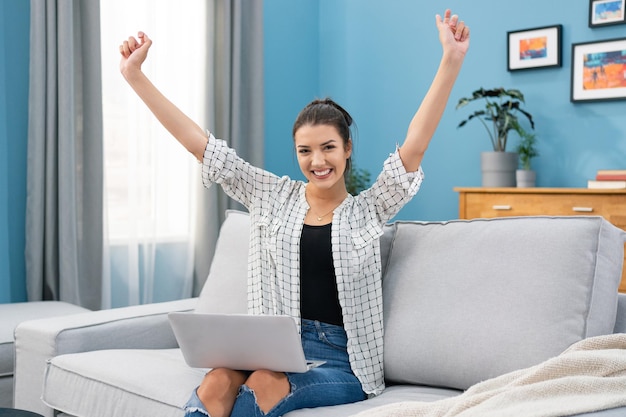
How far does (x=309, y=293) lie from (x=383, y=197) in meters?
0.33

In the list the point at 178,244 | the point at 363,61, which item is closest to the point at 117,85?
the point at 178,244

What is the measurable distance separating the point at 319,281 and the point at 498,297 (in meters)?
0.47

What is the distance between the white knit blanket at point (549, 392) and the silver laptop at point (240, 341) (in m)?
0.26

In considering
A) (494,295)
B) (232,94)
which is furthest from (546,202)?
(494,295)

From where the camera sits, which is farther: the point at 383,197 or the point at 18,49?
the point at 18,49

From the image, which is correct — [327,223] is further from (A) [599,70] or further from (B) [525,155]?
(A) [599,70]

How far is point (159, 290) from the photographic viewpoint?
449 cm

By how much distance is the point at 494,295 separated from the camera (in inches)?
77.3

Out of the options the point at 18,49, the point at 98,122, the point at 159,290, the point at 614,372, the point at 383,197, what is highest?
the point at 18,49

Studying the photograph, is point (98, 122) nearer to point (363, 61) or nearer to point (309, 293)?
point (363, 61)

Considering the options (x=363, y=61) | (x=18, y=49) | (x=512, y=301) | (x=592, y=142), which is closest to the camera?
(x=512, y=301)

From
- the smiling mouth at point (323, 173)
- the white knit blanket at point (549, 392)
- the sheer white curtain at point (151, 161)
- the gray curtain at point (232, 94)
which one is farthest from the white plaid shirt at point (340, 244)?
the gray curtain at point (232, 94)

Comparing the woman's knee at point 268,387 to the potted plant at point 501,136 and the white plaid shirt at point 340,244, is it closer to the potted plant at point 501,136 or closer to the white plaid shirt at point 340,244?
the white plaid shirt at point 340,244

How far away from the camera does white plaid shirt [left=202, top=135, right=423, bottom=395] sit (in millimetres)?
2064
